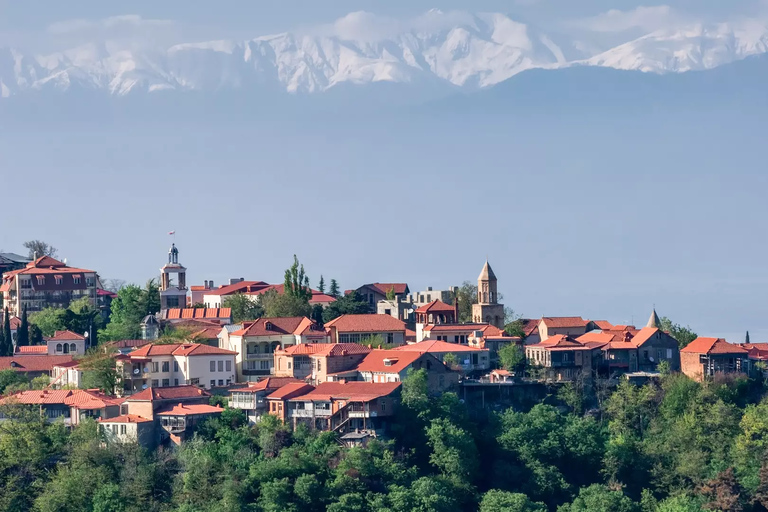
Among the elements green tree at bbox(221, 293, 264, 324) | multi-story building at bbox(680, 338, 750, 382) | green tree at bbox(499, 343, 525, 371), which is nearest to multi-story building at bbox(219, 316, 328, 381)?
green tree at bbox(221, 293, 264, 324)

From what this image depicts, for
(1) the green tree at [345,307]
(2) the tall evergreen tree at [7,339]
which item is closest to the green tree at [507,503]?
(1) the green tree at [345,307]

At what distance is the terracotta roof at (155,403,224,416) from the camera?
105m

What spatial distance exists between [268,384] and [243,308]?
27.5 metres

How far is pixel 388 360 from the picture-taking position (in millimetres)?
112125

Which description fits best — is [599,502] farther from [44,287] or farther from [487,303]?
[44,287]

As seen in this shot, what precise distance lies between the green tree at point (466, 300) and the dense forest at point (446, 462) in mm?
21170

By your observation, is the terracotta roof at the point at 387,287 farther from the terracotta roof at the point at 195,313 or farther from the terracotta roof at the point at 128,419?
the terracotta roof at the point at 128,419

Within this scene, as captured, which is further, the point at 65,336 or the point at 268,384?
the point at 65,336

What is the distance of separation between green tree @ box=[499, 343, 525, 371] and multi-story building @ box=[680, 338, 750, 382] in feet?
35.4

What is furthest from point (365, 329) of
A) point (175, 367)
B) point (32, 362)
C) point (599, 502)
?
point (599, 502)

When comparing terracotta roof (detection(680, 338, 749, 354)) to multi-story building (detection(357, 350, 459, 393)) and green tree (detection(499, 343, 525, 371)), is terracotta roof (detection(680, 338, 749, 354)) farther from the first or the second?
multi-story building (detection(357, 350, 459, 393))

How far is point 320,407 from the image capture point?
10625 centimetres

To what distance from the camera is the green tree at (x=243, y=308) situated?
136125 mm

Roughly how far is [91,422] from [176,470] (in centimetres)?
609
